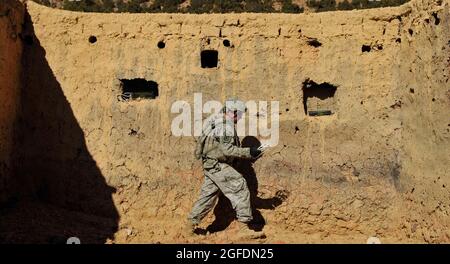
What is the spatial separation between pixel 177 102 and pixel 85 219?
196 centimetres

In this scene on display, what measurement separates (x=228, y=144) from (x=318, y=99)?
158cm

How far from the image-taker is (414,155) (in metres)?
6.85

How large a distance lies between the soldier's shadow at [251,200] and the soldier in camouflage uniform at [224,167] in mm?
347

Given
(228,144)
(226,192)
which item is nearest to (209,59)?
(228,144)

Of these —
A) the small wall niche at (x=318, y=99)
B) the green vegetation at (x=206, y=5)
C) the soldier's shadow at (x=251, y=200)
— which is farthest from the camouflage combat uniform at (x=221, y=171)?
the green vegetation at (x=206, y=5)

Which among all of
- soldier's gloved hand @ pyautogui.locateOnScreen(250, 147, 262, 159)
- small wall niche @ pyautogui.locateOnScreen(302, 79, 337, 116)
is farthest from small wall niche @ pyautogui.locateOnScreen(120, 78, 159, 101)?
small wall niche @ pyautogui.locateOnScreen(302, 79, 337, 116)

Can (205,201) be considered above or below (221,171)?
below

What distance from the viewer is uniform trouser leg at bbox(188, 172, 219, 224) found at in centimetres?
713

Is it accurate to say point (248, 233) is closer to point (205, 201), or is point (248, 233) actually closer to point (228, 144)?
point (205, 201)

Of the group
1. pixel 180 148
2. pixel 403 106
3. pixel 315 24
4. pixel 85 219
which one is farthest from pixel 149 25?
pixel 403 106

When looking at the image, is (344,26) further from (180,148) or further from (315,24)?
(180,148)

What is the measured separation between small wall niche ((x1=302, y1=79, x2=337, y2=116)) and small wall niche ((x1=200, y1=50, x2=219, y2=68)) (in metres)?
1.29

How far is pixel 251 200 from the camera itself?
752cm

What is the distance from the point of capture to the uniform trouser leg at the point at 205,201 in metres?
7.13
